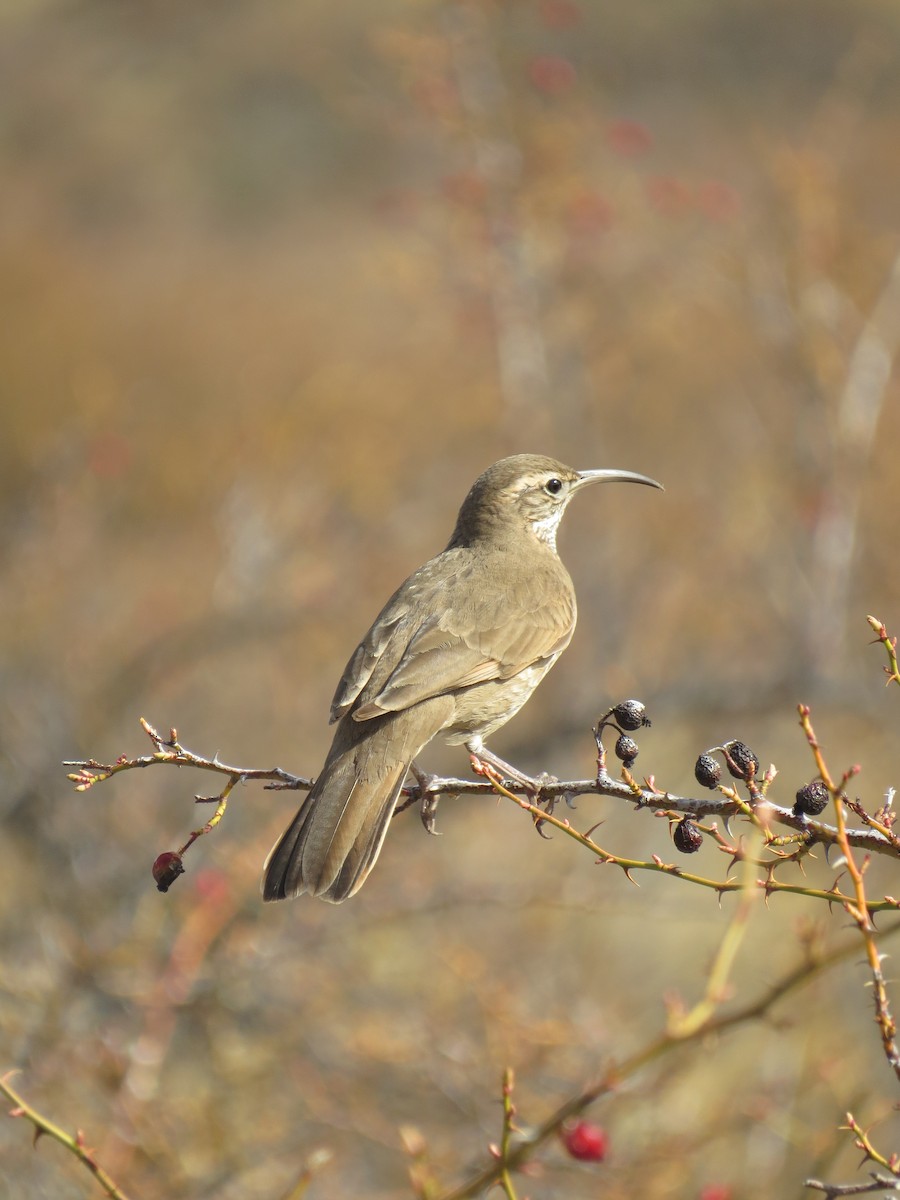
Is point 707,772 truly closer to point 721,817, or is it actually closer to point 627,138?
point 721,817

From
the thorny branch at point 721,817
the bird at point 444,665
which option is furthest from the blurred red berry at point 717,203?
the thorny branch at point 721,817

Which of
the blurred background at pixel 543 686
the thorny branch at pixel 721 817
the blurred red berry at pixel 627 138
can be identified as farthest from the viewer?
the blurred red berry at pixel 627 138

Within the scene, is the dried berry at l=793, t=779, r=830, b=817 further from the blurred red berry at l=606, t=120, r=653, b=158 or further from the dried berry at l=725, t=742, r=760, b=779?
the blurred red berry at l=606, t=120, r=653, b=158

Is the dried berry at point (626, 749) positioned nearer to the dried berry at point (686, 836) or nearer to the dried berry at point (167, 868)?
the dried berry at point (686, 836)

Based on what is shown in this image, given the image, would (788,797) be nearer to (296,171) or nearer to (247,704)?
(247,704)

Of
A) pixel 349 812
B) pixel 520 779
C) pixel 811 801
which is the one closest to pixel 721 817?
pixel 811 801

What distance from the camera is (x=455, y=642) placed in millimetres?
4352

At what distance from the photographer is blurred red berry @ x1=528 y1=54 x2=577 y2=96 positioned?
31.5ft

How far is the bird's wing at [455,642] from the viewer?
4164 mm

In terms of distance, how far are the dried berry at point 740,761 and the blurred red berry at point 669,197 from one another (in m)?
7.74

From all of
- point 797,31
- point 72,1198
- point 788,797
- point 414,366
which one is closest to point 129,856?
point 72,1198

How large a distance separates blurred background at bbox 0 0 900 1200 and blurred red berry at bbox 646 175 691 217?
0.04 metres

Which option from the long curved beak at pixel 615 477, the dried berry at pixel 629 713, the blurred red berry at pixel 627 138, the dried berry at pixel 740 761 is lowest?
the dried berry at pixel 740 761

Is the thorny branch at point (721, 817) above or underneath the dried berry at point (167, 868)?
above
